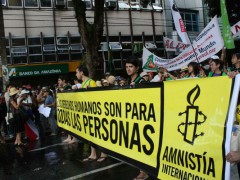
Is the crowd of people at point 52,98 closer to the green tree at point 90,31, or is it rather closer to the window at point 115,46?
the green tree at point 90,31

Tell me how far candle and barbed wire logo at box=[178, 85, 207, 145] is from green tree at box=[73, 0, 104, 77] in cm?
1036

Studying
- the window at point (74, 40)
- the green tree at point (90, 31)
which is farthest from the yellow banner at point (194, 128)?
the window at point (74, 40)

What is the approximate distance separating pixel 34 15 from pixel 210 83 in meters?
24.5

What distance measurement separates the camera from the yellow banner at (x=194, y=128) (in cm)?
A: 270

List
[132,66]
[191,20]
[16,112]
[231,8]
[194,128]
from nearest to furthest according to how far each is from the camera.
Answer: [194,128] → [132,66] → [16,112] → [231,8] → [191,20]

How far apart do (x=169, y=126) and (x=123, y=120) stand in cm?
100

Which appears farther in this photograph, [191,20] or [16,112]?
[191,20]

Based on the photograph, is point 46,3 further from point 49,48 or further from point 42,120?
point 42,120

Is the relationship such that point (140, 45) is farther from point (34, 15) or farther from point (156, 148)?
point (156, 148)

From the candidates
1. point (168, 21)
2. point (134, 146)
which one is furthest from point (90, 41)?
point (168, 21)

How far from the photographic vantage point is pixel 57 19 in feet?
85.9

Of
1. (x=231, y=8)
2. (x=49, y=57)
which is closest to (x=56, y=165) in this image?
(x=231, y=8)

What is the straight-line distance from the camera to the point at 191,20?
31.9 metres

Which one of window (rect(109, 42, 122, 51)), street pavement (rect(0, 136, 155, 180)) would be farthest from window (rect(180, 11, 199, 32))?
street pavement (rect(0, 136, 155, 180))
